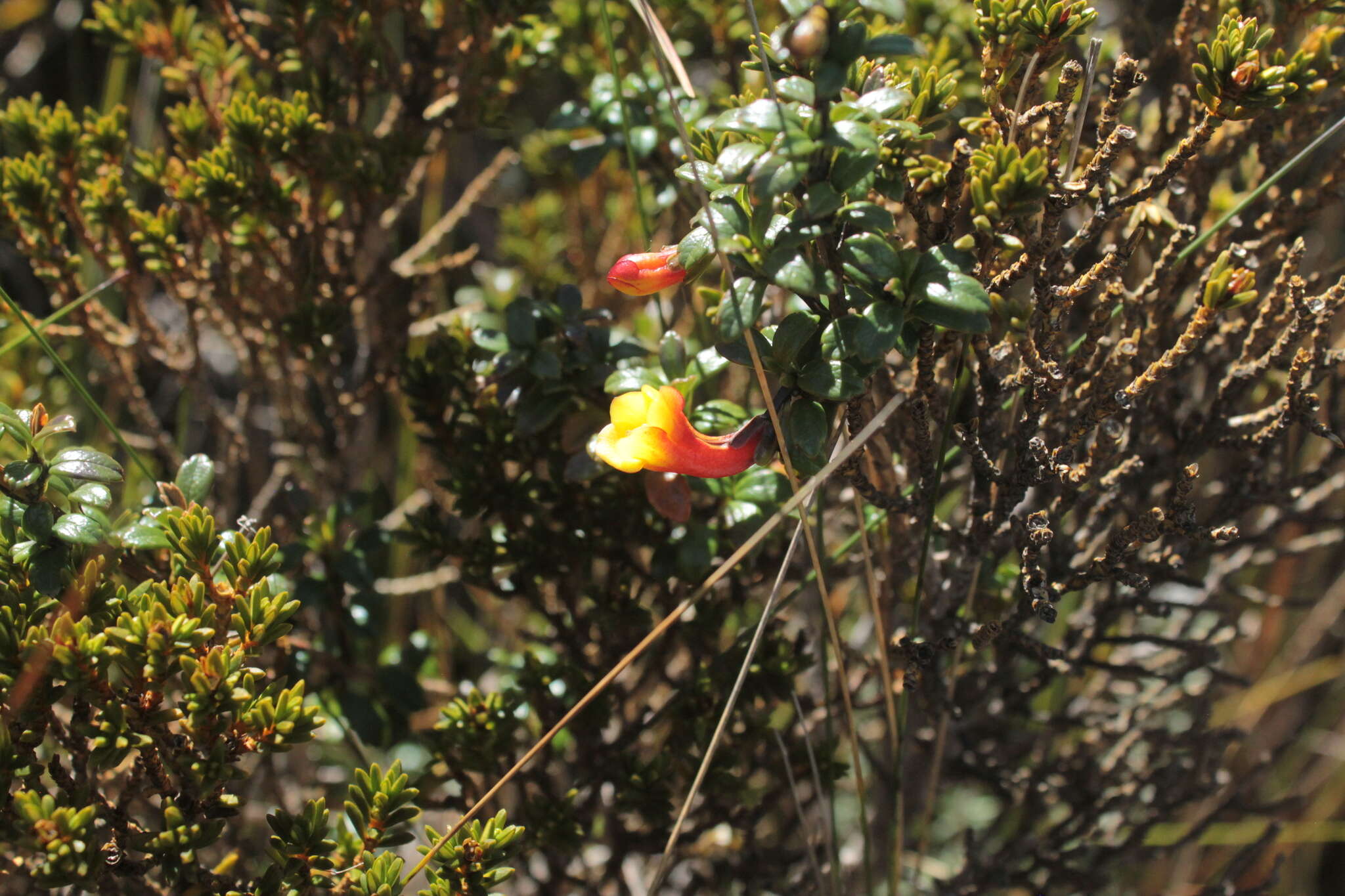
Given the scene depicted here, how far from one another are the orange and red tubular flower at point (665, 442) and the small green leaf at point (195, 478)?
436 mm

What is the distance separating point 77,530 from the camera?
899 millimetres

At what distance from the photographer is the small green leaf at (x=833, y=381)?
2.85ft

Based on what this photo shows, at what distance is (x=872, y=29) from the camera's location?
3.96 feet

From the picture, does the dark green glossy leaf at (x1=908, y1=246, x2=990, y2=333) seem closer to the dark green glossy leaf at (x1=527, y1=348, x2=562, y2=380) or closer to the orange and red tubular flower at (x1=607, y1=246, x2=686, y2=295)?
the orange and red tubular flower at (x1=607, y1=246, x2=686, y2=295)

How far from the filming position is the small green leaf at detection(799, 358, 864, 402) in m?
0.87

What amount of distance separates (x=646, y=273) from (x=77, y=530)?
0.57 meters

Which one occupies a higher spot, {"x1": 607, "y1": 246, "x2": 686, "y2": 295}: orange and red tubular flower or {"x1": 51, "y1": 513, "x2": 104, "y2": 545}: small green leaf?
{"x1": 607, "y1": 246, "x2": 686, "y2": 295}: orange and red tubular flower

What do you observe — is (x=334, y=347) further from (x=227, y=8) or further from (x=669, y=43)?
(x=669, y=43)

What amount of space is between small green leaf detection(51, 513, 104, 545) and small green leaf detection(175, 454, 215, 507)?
136 millimetres

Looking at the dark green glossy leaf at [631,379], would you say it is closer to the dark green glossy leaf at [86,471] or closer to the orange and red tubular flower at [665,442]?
the orange and red tubular flower at [665,442]

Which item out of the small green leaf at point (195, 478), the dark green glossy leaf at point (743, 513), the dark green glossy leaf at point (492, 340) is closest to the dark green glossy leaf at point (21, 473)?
the small green leaf at point (195, 478)

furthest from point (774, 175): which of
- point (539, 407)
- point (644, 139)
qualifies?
point (644, 139)

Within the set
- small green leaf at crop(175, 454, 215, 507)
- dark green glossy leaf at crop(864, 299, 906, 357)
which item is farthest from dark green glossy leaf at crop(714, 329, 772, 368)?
small green leaf at crop(175, 454, 215, 507)

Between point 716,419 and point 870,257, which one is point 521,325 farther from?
point 870,257
